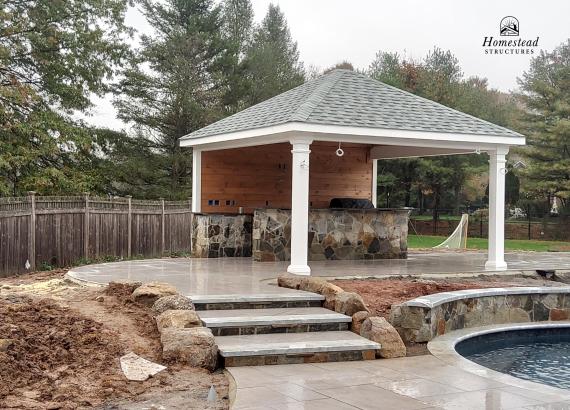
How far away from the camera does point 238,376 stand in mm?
6203

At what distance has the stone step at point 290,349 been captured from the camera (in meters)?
6.74

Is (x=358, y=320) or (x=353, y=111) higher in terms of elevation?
(x=353, y=111)

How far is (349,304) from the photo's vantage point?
27.0ft

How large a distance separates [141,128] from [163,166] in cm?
214

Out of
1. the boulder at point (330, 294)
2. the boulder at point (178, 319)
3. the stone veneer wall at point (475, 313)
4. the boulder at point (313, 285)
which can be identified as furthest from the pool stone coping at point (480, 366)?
the boulder at point (178, 319)

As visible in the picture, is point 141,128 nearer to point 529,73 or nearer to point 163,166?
point 163,166

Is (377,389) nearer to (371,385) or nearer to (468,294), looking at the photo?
(371,385)

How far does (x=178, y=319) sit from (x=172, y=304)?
26.9 inches

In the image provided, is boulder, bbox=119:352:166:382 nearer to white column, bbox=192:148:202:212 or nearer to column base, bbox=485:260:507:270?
white column, bbox=192:148:202:212

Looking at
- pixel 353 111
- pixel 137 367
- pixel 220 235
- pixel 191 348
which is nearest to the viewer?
pixel 137 367

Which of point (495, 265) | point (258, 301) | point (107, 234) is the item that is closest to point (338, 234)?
point (495, 265)

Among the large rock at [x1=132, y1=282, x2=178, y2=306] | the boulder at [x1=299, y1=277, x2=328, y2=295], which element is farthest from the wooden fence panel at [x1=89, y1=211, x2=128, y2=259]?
the boulder at [x1=299, y1=277, x2=328, y2=295]

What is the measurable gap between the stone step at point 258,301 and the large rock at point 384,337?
128cm

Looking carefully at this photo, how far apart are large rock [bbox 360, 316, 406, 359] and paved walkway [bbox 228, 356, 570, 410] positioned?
30 cm
